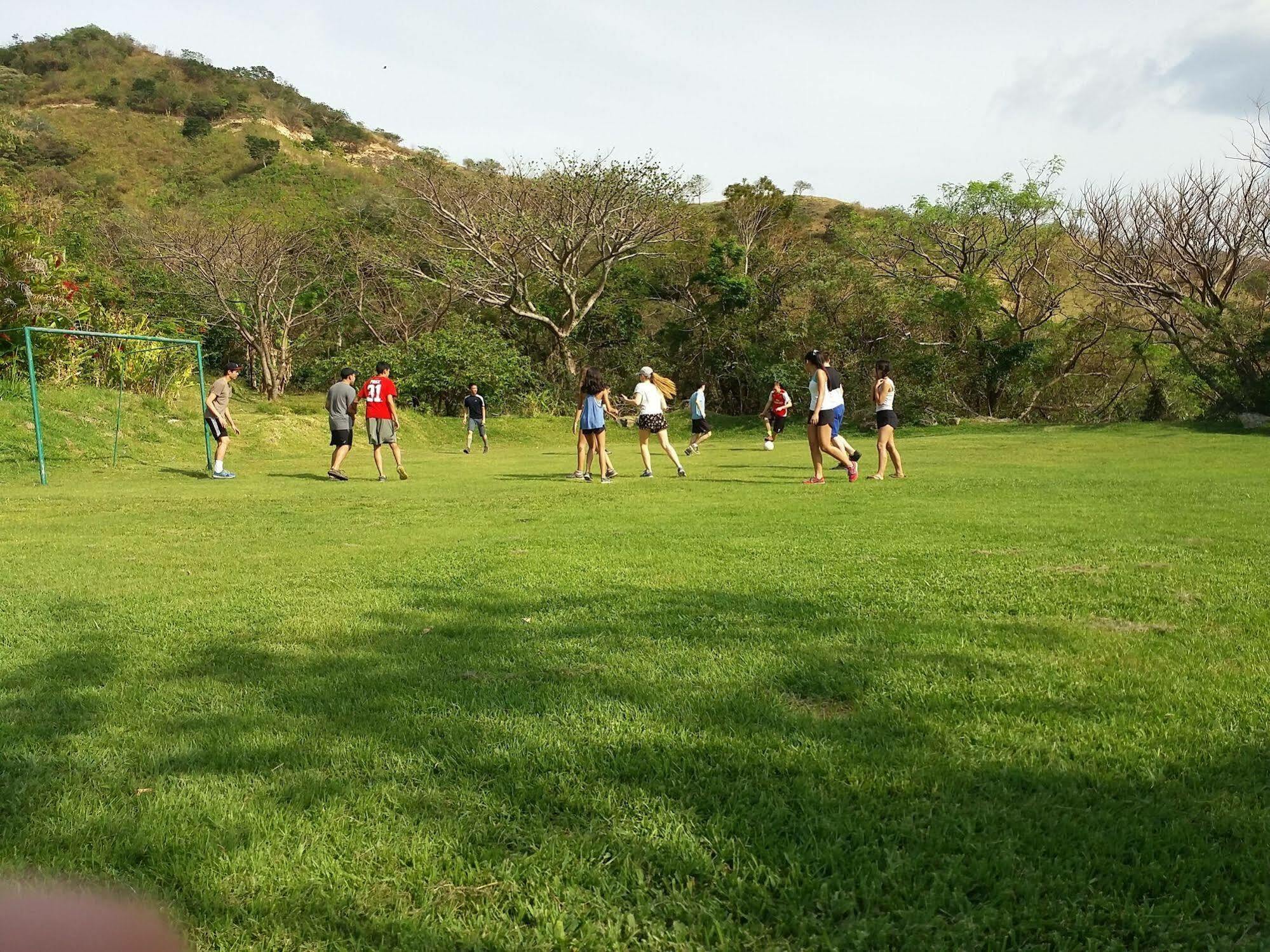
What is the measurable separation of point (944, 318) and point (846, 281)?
150 inches

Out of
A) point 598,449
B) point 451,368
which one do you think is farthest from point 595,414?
point 451,368

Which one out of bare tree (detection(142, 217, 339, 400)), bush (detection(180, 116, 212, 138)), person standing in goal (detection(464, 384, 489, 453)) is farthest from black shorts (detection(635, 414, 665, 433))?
bush (detection(180, 116, 212, 138))

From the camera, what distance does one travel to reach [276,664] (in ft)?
12.5

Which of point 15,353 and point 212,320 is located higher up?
point 212,320

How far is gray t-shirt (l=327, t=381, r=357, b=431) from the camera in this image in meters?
13.5

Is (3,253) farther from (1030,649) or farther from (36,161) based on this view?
(36,161)

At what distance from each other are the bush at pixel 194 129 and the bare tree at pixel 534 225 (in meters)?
41.4

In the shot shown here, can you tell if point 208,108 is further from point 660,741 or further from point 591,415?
point 660,741

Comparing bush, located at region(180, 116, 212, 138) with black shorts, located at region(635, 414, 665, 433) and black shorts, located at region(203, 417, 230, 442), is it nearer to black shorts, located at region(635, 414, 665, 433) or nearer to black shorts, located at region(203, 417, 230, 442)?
black shorts, located at region(203, 417, 230, 442)

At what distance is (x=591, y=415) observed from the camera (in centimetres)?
1229

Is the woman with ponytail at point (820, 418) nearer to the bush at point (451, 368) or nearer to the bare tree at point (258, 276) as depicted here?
the bush at point (451, 368)

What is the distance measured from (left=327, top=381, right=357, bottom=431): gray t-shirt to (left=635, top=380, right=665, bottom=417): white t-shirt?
4655 mm

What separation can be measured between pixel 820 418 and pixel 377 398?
706 centimetres

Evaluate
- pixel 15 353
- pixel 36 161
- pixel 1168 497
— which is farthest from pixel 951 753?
pixel 36 161
